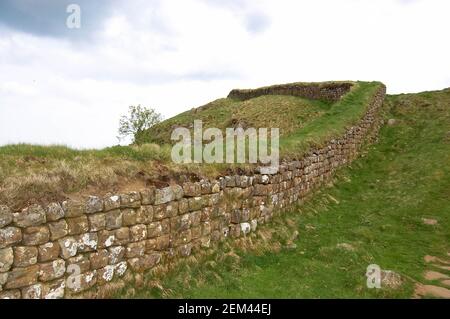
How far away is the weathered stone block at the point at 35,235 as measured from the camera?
6516 mm

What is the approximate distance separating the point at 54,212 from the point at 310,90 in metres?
35.6

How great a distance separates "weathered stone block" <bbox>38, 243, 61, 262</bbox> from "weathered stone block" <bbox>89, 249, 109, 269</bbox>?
30.0 inches

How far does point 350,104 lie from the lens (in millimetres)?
26188

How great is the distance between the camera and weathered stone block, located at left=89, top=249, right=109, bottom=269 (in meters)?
7.56

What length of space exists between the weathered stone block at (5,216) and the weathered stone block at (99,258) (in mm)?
1751

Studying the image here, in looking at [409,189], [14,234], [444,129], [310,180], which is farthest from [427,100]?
[14,234]

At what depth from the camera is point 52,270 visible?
6.87m

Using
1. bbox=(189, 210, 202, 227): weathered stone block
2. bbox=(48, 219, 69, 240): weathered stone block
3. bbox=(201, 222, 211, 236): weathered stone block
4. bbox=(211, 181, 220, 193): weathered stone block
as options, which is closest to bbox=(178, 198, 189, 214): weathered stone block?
bbox=(189, 210, 202, 227): weathered stone block

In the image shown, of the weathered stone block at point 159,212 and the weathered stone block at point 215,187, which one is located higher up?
the weathered stone block at point 215,187

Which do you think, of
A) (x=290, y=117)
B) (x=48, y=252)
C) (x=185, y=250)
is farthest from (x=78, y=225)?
(x=290, y=117)

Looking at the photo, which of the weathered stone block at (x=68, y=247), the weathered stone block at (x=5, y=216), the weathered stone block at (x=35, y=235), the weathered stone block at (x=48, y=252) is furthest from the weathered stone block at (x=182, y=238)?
the weathered stone block at (x=5, y=216)

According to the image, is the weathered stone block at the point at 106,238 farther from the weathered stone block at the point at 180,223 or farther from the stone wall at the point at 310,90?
the stone wall at the point at 310,90

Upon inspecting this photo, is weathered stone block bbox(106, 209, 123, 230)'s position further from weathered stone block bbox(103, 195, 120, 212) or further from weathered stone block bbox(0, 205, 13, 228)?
weathered stone block bbox(0, 205, 13, 228)

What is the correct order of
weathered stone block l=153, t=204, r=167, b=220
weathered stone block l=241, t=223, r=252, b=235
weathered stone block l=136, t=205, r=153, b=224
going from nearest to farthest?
1. weathered stone block l=136, t=205, r=153, b=224
2. weathered stone block l=153, t=204, r=167, b=220
3. weathered stone block l=241, t=223, r=252, b=235
